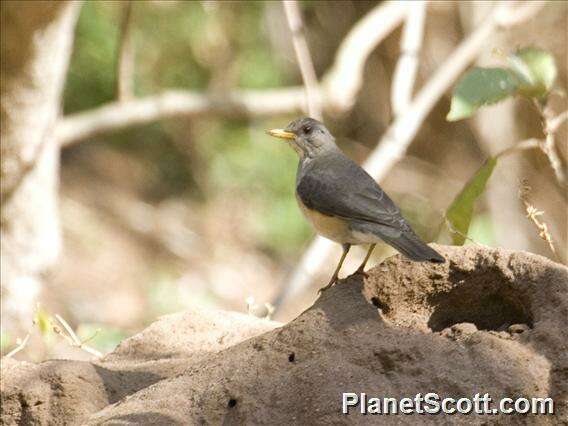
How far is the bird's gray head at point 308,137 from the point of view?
16.1 feet

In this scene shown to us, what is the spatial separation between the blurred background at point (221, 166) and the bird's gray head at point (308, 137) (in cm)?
456

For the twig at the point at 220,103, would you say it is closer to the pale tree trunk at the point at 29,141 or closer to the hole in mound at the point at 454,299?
the pale tree trunk at the point at 29,141

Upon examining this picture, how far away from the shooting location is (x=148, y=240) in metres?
10.9

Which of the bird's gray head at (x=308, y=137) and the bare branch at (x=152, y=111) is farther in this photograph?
the bare branch at (x=152, y=111)

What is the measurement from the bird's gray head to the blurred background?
4.56 metres

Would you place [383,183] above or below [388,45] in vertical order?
below

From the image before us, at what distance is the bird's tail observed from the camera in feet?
10.7

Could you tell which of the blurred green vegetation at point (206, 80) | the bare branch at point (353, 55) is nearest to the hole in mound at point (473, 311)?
the bare branch at point (353, 55)

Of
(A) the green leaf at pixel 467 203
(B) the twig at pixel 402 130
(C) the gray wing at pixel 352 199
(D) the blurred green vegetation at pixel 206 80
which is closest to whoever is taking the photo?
(C) the gray wing at pixel 352 199

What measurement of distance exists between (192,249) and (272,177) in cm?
108

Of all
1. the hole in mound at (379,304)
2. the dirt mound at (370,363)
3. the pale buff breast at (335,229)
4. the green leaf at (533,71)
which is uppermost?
the green leaf at (533,71)

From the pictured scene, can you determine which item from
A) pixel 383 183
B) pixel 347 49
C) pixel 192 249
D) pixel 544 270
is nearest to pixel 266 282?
pixel 192 249

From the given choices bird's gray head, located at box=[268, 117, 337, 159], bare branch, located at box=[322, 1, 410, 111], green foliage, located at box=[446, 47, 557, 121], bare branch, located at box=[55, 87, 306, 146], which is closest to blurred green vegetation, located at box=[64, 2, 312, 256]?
bare branch, located at box=[55, 87, 306, 146]

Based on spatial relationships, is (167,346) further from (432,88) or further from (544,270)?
(432,88)
